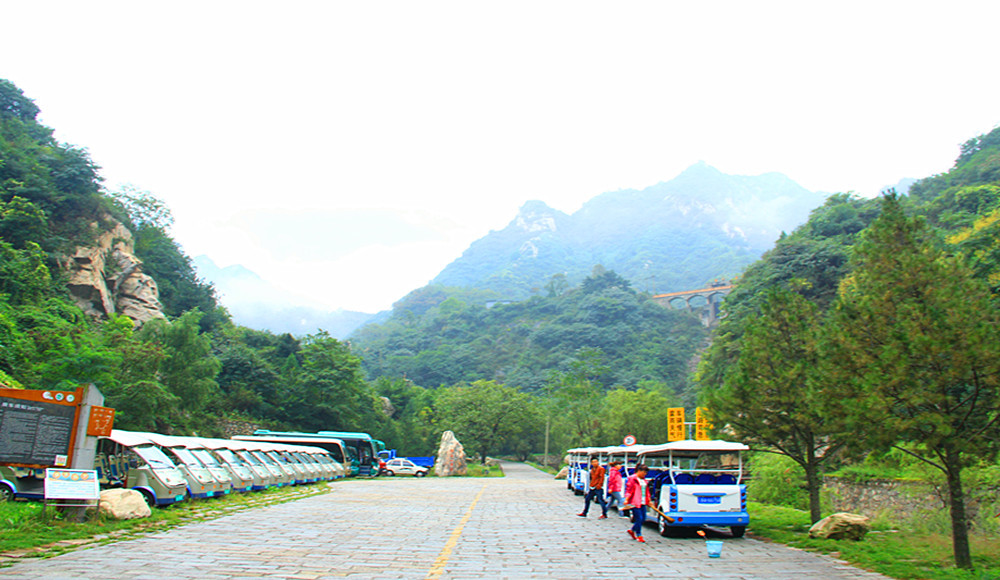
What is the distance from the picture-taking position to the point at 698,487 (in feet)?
38.7

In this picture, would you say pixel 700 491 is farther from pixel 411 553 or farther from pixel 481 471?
pixel 481 471

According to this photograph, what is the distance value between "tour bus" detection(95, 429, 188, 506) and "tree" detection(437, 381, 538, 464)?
37119mm

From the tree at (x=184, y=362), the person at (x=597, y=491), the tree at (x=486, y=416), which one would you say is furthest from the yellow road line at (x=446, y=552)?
the tree at (x=486, y=416)

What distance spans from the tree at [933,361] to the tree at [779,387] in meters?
3.15

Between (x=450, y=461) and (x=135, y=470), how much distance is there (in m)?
30.6

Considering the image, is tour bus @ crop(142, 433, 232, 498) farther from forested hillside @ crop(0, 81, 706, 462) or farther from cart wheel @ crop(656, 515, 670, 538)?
cart wheel @ crop(656, 515, 670, 538)

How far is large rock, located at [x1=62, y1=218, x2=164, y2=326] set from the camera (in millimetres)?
36656

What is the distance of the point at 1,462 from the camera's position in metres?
10.6

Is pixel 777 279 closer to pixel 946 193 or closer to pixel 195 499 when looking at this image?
pixel 946 193

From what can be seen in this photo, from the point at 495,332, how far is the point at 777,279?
88663 mm

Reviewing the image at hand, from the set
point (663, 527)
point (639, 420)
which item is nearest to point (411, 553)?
point (663, 527)

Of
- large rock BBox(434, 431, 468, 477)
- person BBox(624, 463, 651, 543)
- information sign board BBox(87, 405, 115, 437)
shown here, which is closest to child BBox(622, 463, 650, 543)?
person BBox(624, 463, 651, 543)

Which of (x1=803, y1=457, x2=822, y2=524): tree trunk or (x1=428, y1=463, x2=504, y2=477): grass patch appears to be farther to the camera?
(x1=428, y1=463, x2=504, y2=477): grass patch

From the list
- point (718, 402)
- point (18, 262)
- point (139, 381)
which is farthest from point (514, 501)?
point (18, 262)
